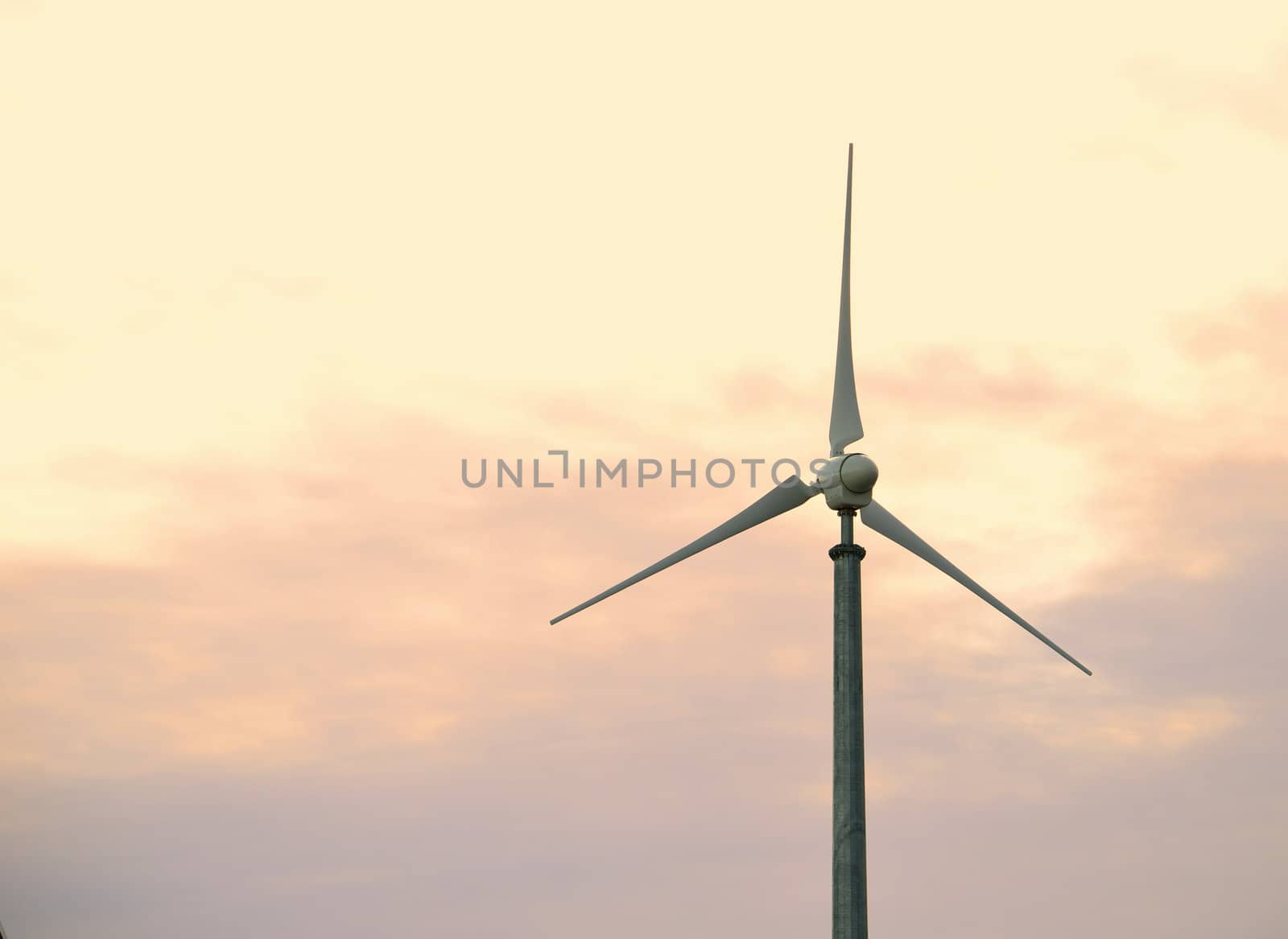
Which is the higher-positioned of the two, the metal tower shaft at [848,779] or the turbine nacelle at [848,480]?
the turbine nacelle at [848,480]

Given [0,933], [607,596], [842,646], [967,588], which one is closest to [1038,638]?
[967,588]

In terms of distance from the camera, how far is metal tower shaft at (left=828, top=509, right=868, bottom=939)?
332ft

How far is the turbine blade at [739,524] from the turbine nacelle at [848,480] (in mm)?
2269

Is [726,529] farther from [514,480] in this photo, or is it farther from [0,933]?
[0,933]

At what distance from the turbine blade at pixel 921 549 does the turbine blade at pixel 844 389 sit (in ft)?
10.9

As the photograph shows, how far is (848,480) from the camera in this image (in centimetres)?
10219

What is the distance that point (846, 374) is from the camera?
355ft

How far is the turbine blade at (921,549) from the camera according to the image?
10538 cm

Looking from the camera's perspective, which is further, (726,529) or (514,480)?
(514,480)

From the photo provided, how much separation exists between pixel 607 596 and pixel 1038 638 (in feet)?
64.3

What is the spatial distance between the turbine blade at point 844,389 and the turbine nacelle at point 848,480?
2.04 metres

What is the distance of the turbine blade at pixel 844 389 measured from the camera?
106188 millimetres

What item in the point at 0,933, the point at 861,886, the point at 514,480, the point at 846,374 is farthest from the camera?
the point at 0,933

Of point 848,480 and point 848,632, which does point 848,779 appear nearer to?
point 848,632
